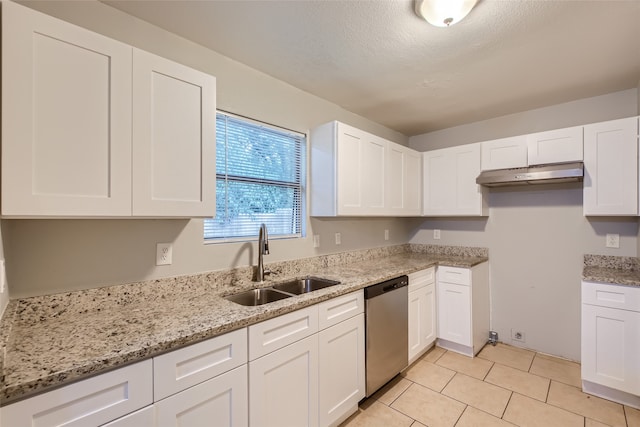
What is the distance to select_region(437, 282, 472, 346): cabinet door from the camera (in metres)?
2.75

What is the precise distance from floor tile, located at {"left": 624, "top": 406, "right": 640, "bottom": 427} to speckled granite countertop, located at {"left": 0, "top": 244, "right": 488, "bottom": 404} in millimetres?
1905

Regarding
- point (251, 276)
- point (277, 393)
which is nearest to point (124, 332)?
point (277, 393)

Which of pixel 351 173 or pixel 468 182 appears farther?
pixel 468 182

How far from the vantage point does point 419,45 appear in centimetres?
180

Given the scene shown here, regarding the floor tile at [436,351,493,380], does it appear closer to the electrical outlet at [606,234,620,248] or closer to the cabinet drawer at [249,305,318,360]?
the electrical outlet at [606,234,620,248]

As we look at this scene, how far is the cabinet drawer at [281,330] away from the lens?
1.40m

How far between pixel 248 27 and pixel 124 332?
5.49 ft

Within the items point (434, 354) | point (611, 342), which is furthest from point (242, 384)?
point (611, 342)

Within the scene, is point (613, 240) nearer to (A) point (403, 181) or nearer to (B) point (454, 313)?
(B) point (454, 313)

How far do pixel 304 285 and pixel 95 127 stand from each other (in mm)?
1625

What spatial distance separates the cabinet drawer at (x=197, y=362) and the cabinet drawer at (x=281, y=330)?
0.06m

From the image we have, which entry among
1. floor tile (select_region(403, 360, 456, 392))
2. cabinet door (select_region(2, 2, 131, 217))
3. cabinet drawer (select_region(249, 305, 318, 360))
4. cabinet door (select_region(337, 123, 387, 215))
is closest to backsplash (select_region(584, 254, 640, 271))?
floor tile (select_region(403, 360, 456, 392))

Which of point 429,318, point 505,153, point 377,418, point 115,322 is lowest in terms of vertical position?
point 377,418

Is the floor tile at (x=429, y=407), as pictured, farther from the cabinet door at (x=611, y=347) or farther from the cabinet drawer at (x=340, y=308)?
the cabinet door at (x=611, y=347)
